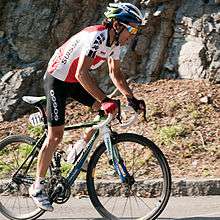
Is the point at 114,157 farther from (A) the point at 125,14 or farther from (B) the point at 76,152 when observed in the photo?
(A) the point at 125,14

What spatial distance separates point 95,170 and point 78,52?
3.91 ft

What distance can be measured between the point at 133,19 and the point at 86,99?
3.04 ft

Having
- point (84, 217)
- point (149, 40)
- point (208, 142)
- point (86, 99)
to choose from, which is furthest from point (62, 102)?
point (149, 40)

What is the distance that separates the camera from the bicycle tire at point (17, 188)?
6070mm

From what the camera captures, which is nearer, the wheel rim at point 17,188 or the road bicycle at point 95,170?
the road bicycle at point 95,170

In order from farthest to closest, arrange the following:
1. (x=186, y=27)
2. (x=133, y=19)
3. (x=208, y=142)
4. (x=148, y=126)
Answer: (x=186, y=27), (x=148, y=126), (x=208, y=142), (x=133, y=19)

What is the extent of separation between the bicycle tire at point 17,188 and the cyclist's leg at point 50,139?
303mm

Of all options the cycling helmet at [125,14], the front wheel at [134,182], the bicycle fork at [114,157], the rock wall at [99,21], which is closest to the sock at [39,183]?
the front wheel at [134,182]

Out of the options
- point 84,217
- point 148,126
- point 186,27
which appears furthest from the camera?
point 186,27

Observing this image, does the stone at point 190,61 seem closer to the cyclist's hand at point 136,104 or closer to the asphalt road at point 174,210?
the asphalt road at point 174,210

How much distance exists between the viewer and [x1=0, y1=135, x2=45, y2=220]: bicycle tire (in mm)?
6070

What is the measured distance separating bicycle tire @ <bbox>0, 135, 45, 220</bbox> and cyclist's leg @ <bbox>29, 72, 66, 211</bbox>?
11.9 inches

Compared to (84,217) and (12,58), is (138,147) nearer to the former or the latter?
(84,217)

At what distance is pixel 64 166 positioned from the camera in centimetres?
652
